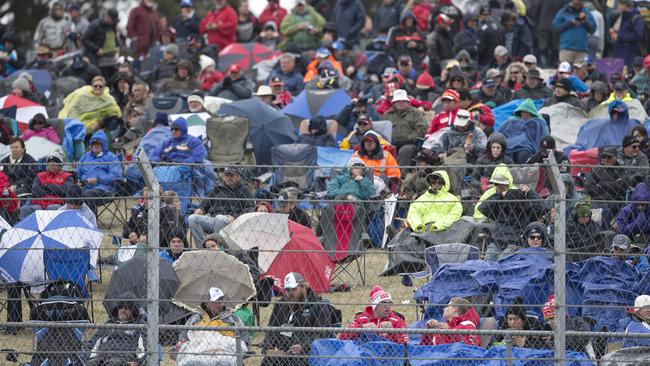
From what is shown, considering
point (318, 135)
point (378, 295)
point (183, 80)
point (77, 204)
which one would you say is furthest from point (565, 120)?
point (378, 295)

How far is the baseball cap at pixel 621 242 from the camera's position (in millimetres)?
Result: 13336

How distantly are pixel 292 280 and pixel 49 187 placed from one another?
418cm

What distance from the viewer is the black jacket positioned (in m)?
14.8

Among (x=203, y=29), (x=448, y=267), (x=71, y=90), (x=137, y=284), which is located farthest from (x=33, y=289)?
(x=203, y=29)

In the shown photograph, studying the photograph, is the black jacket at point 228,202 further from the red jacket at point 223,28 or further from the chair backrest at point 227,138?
the red jacket at point 223,28

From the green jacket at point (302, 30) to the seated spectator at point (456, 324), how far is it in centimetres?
1492

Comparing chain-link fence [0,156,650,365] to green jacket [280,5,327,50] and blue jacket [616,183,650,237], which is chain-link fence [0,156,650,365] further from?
green jacket [280,5,327,50]

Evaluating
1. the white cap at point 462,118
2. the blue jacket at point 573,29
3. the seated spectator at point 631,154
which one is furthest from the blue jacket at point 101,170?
the blue jacket at point 573,29

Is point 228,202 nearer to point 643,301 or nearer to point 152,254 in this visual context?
point 643,301

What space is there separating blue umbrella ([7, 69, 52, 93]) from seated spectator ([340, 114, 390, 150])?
686 centimetres

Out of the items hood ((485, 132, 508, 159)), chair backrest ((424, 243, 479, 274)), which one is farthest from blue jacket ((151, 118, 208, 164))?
chair backrest ((424, 243, 479, 274))

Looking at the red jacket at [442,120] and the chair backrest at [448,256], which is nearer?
the chair backrest at [448,256]

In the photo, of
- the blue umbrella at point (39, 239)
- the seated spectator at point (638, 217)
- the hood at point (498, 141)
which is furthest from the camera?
the hood at point (498, 141)

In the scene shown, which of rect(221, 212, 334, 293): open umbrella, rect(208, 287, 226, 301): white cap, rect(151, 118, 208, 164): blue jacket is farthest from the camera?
rect(151, 118, 208, 164): blue jacket
